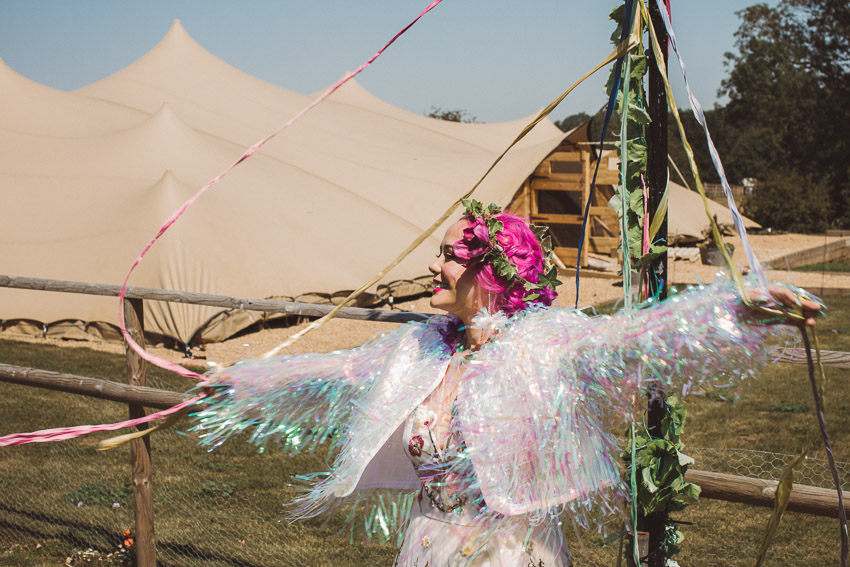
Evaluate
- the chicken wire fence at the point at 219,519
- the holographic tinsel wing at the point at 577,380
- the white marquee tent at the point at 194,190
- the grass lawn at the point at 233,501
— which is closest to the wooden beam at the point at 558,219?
the white marquee tent at the point at 194,190

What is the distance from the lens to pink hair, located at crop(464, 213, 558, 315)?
1907 millimetres

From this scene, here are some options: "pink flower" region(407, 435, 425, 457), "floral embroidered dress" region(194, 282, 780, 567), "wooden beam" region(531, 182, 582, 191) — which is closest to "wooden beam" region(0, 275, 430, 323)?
"floral embroidered dress" region(194, 282, 780, 567)

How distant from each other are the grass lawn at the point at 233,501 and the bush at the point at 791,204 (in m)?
18.7

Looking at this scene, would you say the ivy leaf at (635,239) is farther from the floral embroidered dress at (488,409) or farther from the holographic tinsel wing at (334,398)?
the holographic tinsel wing at (334,398)

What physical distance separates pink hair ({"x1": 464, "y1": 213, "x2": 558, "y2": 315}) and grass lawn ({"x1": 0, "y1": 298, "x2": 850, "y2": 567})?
2.90 ft

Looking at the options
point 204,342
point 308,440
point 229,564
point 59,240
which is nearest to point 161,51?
point 59,240

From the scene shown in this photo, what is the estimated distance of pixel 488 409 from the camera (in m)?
1.80

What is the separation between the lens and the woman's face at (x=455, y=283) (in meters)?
1.94

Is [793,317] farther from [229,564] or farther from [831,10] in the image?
[831,10]

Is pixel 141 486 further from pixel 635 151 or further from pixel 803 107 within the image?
Result: pixel 803 107

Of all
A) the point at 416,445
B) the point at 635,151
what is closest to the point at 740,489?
the point at 416,445

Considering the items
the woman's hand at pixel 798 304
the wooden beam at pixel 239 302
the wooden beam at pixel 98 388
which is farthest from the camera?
the wooden beam at pixel 98 388

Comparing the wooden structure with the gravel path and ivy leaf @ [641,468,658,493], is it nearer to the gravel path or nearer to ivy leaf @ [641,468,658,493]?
the gravel path

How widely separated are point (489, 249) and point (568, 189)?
13.3 m
